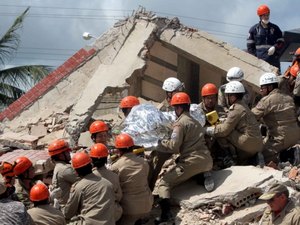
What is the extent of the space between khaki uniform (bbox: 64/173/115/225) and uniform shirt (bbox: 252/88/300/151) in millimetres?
3633

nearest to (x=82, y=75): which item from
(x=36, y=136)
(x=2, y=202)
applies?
(x=36, y=136)

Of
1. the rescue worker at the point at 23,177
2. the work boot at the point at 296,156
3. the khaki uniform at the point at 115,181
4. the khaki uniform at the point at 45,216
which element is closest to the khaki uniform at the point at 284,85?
the work boot at the point at 296,156

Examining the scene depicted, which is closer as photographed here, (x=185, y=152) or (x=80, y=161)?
(x=80, y=161)

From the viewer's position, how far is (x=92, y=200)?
7.95 meters

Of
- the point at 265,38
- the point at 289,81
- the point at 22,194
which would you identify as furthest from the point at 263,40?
the point at 22,194

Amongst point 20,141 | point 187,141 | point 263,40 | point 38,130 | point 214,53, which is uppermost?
point 263,40

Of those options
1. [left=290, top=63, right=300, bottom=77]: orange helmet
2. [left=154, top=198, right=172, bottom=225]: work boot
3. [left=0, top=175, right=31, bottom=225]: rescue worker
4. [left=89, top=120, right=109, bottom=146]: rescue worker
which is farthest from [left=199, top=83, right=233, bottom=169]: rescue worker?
[left=0, top=175, right=31, bottom=225]: rescue worker

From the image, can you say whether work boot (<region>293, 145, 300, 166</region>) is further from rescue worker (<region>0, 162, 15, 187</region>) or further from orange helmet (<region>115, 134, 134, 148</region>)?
rescue worker (<region>0, 162, 15, 187</region>)

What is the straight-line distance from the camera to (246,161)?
1048 centimetres

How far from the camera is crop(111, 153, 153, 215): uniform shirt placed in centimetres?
862

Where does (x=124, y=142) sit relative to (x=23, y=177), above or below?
above

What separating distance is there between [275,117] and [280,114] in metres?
0.10

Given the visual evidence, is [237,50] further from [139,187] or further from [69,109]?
[139,187]

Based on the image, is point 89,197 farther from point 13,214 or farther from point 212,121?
point 212,121
